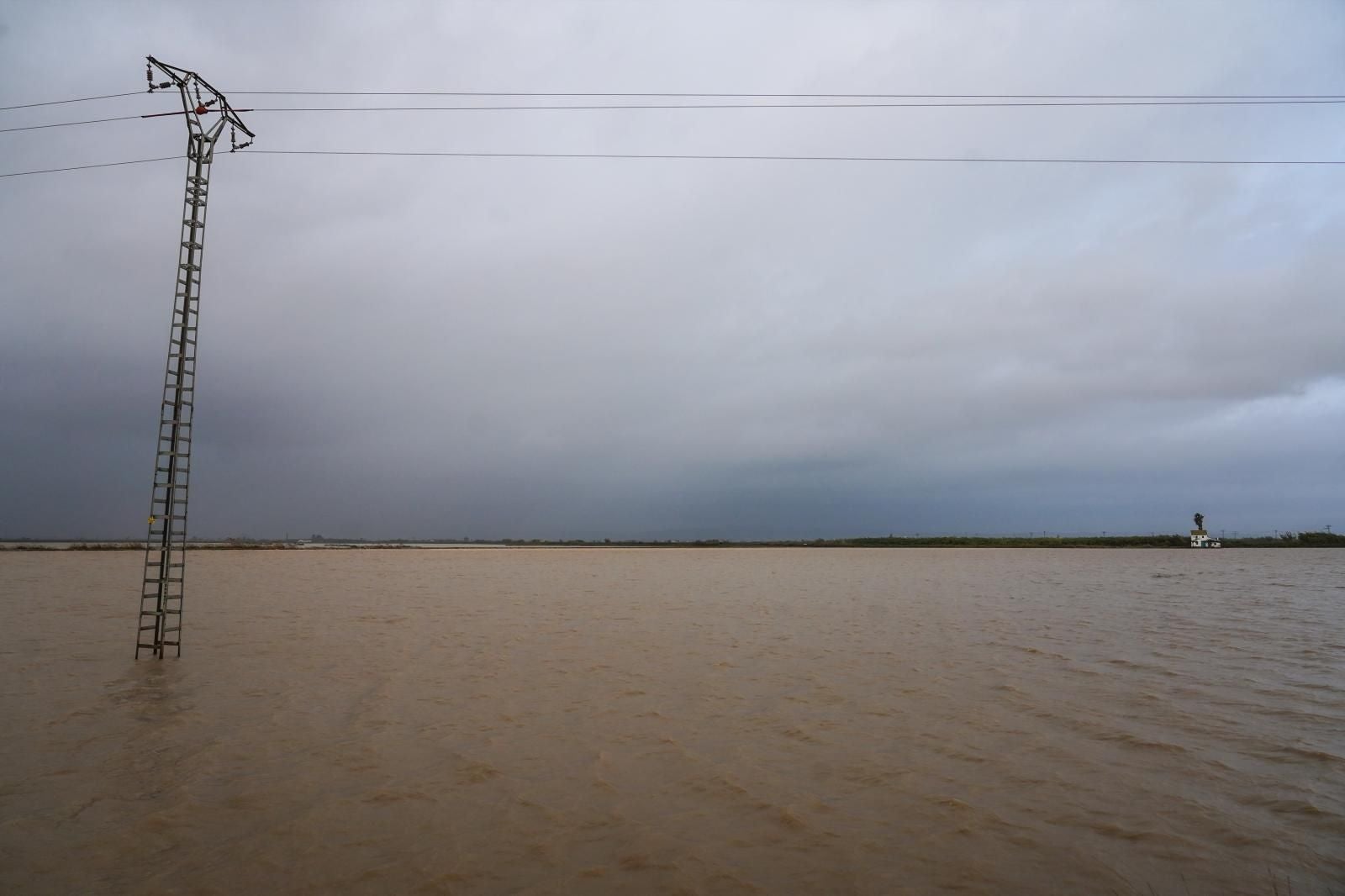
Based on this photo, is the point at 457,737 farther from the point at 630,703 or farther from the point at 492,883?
the point at 492,883

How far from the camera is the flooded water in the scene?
452cm

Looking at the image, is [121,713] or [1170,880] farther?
[121,713]

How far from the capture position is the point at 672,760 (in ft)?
22.0

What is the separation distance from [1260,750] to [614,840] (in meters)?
6.61

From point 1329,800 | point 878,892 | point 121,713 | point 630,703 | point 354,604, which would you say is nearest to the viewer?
point 878,892

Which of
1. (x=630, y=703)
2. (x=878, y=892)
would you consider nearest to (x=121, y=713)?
(x=630, y=703)

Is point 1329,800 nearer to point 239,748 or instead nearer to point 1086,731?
point 1086,731

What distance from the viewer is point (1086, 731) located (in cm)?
749

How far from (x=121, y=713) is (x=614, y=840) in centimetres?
693

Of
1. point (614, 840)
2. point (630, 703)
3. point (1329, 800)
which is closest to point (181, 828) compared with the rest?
point (614, 840)

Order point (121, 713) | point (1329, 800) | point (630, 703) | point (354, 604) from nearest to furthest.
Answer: point (1329, 800) < point (121, 713) < point (630, 703) < point (354, 604)

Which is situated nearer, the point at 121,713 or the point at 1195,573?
the point at 121,713

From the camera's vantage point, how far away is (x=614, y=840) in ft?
16.2

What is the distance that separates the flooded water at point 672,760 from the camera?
14.8ft
